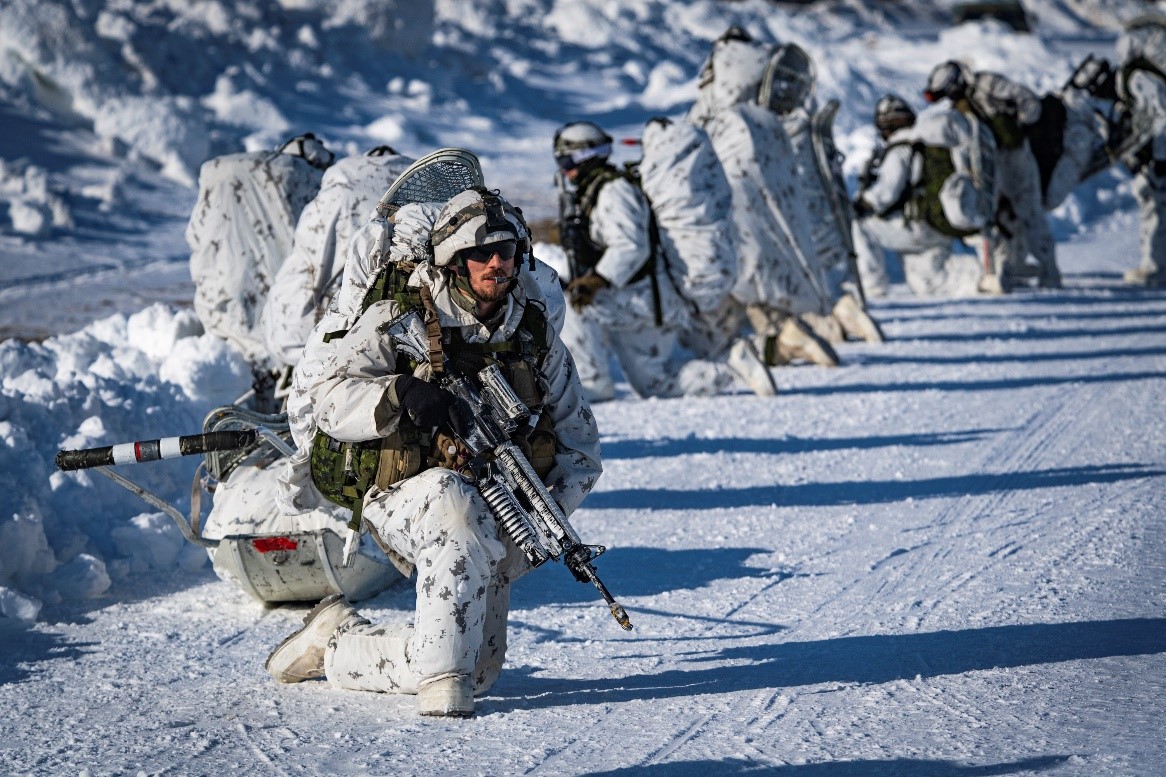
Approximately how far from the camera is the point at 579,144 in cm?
924

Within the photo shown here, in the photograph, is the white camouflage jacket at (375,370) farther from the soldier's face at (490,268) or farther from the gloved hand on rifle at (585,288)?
the gloved hand on rifle at (585,288)

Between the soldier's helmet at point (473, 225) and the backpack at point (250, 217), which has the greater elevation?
the soldier's helmet at point (473, 225)

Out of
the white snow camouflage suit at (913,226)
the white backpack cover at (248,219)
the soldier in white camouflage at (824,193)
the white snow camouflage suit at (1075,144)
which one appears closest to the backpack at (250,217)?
the white backpack cover at (248,219)

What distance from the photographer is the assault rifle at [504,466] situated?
4.25 m

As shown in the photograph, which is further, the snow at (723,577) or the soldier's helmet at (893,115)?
the soldier's helmet at (893,115)

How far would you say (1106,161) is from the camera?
54.7ft

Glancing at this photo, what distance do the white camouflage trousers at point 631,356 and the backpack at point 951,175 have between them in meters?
5.10

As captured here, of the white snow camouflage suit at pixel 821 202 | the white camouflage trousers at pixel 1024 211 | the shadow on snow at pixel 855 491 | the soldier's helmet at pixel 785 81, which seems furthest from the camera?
the white camouflage trousers at pixel 1024 211

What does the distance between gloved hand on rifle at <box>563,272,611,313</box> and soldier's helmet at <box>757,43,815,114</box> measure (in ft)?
10.3

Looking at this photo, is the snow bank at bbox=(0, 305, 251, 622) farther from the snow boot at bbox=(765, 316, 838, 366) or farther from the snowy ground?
the snow boot at bbox=(765, 316, 838, 366)

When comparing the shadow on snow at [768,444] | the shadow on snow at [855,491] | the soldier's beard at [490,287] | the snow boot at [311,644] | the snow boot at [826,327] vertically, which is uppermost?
the soldier's beard at [490,287]

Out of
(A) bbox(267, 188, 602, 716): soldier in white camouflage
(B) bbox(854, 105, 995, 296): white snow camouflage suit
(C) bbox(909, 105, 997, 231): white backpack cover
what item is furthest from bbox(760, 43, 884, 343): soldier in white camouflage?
(A) bbox(267, 188, 602, 716): soldier in white camouflage

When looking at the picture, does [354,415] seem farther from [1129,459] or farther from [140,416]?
[1129,459]

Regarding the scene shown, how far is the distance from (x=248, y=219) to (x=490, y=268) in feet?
10.9
